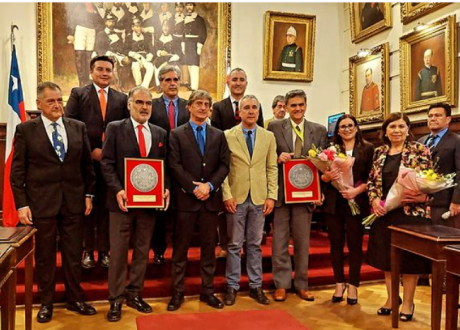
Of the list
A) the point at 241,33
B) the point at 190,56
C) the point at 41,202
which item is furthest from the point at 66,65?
the point at 41,202

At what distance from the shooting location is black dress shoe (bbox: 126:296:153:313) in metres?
3.64

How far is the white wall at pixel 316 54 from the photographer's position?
23.7 ft

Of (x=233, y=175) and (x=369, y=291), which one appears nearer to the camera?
(x=233, y=175)

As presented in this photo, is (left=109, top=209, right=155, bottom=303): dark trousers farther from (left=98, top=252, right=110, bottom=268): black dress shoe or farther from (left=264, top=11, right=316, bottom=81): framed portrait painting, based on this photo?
(left=264, top=11, right=316, bottom=81): framed portrait painting

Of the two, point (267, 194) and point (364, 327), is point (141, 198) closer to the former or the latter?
point (267, 194)

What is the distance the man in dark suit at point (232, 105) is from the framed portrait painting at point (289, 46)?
3.08 meters

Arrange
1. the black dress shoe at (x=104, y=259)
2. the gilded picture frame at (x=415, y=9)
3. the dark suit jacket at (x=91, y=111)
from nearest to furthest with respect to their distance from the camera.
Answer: the dark suit jacket at (x=91, y=111)
the black dress shoe at (x=104, y=259)
the gilded picture frame at (x=415, y=9)

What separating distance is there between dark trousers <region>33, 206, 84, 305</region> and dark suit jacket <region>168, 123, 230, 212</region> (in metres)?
0.81

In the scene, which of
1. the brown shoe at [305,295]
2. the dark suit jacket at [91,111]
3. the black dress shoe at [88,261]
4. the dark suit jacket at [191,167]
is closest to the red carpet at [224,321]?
the brown shoe at [305,295]

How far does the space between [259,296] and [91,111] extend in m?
2.15

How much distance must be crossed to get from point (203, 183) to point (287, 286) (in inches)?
49.9

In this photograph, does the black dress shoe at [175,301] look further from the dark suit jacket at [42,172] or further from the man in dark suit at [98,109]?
the dark suit jacket at [42,172]

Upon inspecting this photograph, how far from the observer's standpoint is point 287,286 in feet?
13.4

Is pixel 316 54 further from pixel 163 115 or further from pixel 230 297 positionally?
pixel 230 297
